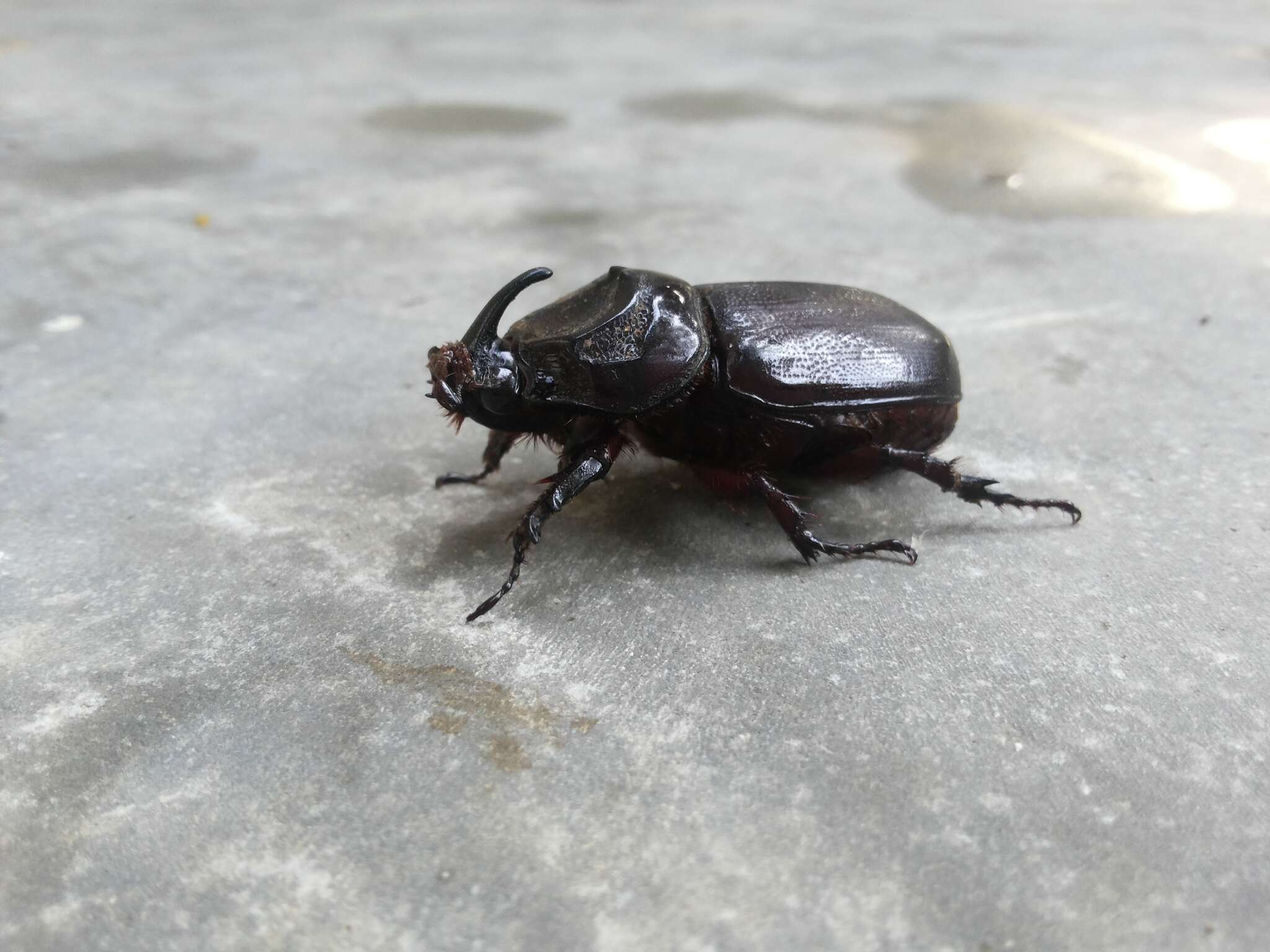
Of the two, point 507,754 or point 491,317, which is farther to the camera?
point 491,317

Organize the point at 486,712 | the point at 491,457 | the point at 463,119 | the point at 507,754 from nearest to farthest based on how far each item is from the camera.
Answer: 1. the point at 507,754
2. the point at 486,712
3. the point at 491,457
4. the point at 463,119

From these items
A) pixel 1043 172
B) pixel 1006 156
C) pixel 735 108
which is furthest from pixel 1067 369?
pixel 735 108

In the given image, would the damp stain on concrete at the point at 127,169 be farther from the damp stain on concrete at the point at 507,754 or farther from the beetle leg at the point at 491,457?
the damp stain on concrete at the point at 507,754

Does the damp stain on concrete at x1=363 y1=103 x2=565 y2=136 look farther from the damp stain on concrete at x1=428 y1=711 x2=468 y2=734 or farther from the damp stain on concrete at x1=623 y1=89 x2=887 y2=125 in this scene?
the damp stain on concrete at x1=428 y1=711 x2=468 y2=734

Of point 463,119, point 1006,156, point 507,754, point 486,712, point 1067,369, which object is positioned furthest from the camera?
point 463,119

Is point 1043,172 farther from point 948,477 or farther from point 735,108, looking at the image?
point 948,477

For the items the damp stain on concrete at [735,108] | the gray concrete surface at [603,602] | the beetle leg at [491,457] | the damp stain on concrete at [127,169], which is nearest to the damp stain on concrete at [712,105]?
the damp stain on concrete at [735,108]

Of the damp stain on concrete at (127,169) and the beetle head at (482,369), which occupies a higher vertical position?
the beetle head at (482,369)
